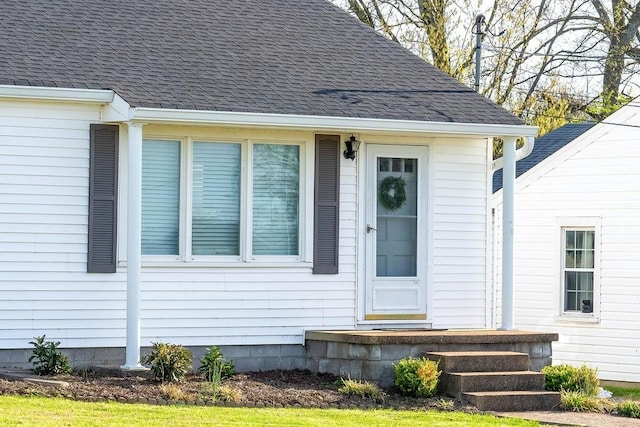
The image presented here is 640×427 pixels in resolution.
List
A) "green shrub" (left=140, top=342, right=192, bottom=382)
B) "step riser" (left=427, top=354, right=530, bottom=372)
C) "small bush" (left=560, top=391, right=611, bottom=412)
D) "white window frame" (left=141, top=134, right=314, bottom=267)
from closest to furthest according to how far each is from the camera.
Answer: "green shrub" (left=140, top=342, right=192, bottom=382) < "small bush" (left=560, top=391, right=611, bottom=412) < "step riser" (left=427, top=354, right=530, bottom=372) < "white window frame" (left=141, top=134, right=314, bottom=267)

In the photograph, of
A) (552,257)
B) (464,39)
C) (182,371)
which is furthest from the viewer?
(464,39)

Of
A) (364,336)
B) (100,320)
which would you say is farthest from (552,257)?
(100,320)

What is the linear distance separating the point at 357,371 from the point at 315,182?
2.39m

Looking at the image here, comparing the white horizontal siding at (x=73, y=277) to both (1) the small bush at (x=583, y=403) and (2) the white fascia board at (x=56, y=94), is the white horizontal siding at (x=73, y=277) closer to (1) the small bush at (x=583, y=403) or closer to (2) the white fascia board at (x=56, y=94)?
(2) the white fascia board at (x=56, y=94)

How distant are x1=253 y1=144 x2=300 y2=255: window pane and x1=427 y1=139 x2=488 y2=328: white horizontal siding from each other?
184 cm

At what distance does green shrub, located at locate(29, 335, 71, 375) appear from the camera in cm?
1316

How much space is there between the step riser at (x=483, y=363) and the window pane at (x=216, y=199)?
275 centimetres

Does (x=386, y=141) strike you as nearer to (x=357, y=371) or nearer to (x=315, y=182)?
(x=315, y=182)

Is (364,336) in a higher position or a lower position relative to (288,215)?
lower

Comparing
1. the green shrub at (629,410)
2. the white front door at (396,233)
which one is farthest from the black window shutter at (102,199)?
the green shrub at (629,410)

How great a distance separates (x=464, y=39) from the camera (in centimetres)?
2667

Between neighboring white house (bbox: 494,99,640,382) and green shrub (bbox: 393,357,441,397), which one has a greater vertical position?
neighboring white house (bbox: 494,99,640,382)

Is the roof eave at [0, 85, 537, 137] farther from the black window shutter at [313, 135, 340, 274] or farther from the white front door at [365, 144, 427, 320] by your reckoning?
the white front door at [365, 144, 427, 320]

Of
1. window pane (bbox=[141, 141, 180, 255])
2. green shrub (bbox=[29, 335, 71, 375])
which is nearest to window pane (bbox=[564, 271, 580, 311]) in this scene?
window pane (bbox=[141, 141, 180, 255])
